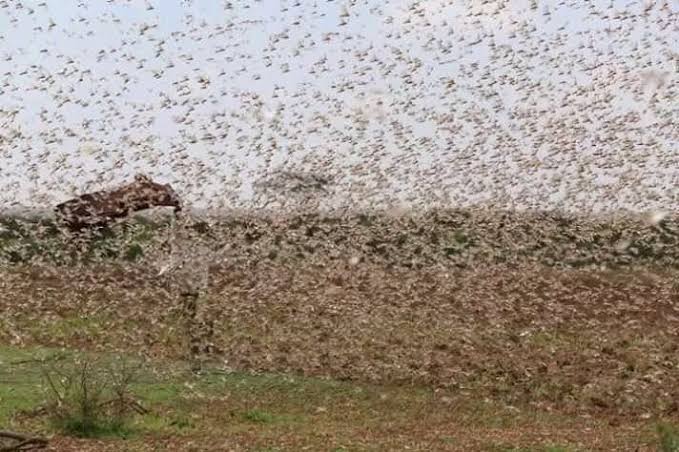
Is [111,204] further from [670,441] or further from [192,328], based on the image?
[670,441]

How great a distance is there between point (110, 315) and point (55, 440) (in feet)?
47.6

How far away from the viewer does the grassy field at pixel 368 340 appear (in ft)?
53.5

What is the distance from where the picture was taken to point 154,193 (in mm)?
36625

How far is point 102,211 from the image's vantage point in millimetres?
36500

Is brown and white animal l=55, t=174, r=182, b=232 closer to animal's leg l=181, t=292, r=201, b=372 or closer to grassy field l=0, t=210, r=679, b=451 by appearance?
grassy field l=0, t=210, r=679, b=451

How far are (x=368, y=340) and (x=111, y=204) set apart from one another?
15.5 meters

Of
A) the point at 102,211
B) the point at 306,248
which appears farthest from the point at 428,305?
the point at 102,211

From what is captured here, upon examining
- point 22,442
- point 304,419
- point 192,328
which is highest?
point 22,442

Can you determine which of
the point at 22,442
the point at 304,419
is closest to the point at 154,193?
the point at 304,419

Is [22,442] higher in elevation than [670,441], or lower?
higher

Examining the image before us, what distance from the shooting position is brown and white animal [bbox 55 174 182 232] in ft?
118

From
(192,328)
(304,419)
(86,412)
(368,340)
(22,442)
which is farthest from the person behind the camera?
(368,340)

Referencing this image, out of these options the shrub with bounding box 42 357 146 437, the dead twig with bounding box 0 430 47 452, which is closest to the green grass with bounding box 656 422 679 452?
the shrub with bounding box 42 357 146 437

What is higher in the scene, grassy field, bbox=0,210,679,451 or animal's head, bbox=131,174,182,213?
animal's head, bbox=131,174,182,213
